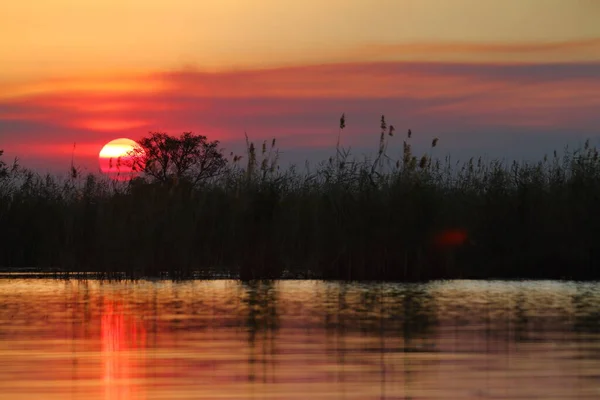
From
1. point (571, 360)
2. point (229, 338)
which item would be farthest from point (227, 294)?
point (571, 360)

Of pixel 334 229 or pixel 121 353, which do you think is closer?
pixel 121 353

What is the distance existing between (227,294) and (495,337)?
6666 millimetres

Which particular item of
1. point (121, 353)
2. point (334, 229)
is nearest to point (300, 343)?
point (121, 353)

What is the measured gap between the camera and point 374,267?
20.0m

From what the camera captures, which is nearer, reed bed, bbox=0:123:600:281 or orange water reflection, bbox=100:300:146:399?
orange water reflection, bbox=100:300:146:399

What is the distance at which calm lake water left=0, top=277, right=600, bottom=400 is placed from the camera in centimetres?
805

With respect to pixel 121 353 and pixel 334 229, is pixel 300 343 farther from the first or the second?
pixel 334 229

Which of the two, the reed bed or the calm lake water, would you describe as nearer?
the calm lake water

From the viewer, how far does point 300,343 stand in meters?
10.8

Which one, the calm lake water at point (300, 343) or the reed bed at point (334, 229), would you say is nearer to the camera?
the calm lake water at point (300, 343)

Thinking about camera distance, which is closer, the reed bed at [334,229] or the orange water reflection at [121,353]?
the orange water reflection at [121,353]

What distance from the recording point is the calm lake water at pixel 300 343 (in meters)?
8.05

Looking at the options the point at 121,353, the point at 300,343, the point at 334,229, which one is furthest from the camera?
the point at 334,229

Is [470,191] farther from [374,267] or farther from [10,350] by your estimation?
[10,350]
